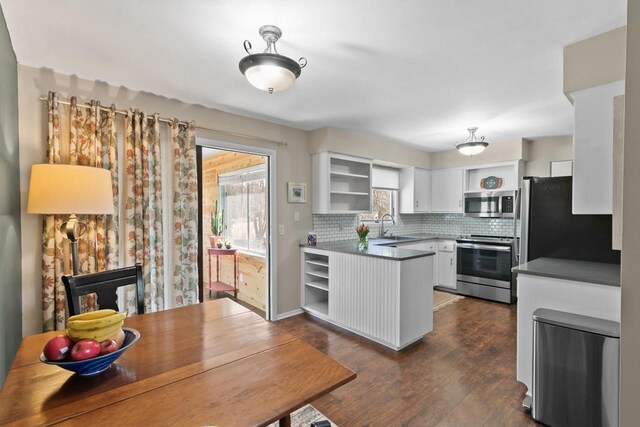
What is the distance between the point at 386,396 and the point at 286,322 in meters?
1.75

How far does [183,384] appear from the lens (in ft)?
3.36

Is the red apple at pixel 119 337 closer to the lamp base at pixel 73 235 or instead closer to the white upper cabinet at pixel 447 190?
the lamp base at pixel 73 235

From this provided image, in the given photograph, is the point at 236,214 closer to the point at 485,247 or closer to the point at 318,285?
the point at 318,285

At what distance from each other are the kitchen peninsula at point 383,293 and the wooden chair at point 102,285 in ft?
6.55

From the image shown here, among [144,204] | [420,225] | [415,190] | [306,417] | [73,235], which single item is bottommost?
[306,417]

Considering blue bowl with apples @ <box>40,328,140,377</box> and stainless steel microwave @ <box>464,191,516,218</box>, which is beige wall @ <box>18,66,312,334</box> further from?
stainless steel microwave @ <box>464,191,516,218</box>

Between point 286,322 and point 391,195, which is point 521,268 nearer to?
point 286,322

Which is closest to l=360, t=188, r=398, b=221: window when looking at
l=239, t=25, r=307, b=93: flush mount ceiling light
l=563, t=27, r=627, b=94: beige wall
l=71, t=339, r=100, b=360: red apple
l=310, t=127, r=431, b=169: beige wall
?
l=310, t=127, r=431, b=169: beige wall

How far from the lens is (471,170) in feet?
17.1

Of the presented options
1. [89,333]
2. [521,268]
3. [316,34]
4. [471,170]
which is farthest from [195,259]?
[471,170]

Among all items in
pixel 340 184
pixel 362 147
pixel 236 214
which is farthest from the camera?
pixel 236 214

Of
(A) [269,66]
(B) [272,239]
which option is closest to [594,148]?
(A) [269,66]

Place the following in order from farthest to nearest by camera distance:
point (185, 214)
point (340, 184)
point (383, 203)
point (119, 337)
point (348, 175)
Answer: point (383, 203)
point (340, 184)
point (348, 175)
point (185, 214)
point (119, 337)

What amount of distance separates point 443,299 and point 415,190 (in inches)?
74.7
